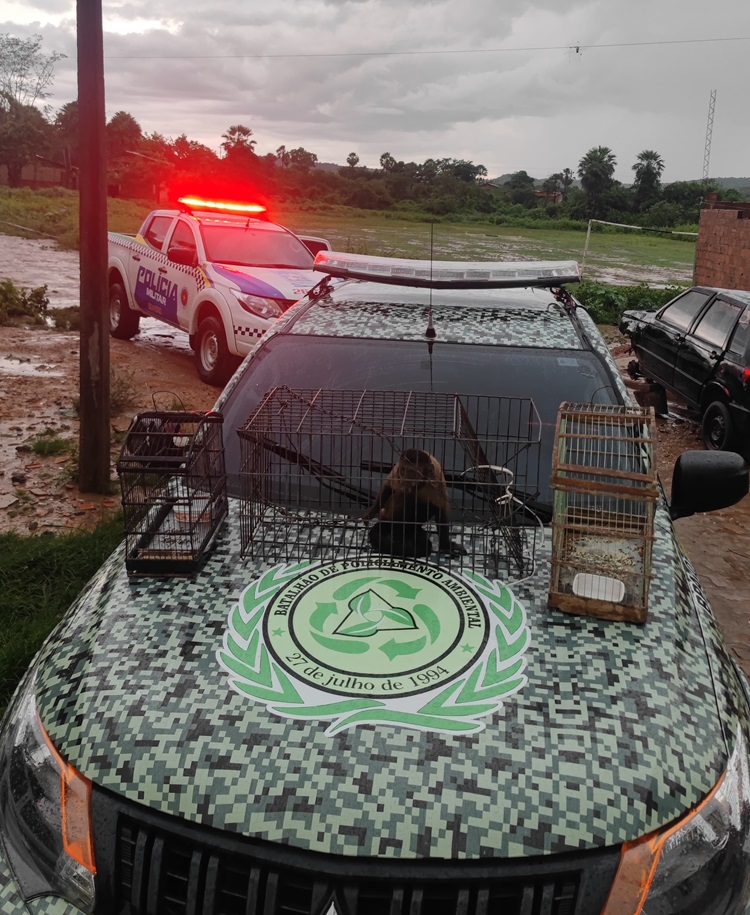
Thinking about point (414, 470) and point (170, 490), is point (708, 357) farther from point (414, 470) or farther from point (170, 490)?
point (170, 490)

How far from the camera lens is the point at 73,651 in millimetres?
2123

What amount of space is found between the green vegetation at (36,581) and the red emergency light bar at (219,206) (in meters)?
5.08

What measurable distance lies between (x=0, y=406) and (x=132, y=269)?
3305 mm

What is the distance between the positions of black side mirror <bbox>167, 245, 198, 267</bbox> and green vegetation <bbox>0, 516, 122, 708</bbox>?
4501mm

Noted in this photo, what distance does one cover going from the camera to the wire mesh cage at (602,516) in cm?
222

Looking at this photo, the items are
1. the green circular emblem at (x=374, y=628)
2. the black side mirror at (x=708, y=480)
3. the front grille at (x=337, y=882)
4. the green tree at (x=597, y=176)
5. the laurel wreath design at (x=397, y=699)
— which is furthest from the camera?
the green tree at (x=597, y=176)

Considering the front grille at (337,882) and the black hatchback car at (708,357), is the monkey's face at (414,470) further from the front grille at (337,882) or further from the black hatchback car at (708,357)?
the black hatchback car at (708,357)

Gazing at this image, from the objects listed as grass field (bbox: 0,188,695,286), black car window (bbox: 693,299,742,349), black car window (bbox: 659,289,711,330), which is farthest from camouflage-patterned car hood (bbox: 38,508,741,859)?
grass field (bbox: 0,188,695,286)

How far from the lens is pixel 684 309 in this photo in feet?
28.8

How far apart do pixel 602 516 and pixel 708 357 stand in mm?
6189

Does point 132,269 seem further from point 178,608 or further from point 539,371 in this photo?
point 178,608

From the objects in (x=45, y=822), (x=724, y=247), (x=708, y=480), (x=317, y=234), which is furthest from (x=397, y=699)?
(x=317, y=234)

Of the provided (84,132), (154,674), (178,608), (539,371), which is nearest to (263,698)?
(154,674)

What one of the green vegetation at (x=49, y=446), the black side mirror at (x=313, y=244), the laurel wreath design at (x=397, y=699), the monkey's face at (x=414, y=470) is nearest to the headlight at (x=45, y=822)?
the laurel wreath design at (x=397, y=699)
